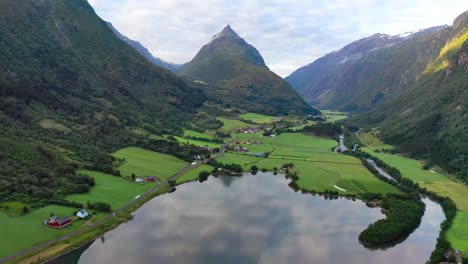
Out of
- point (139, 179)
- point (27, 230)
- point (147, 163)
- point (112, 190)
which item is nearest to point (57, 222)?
point (27, 230)

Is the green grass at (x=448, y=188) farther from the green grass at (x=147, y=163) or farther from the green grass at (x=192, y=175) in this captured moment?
the green grass at (x=147, y=163)

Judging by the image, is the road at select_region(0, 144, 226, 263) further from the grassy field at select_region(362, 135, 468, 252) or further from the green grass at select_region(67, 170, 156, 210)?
the grassy field at select_region(362, 135, 468, 252)

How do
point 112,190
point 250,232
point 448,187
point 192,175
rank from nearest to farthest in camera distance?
point 250,232 → point 112,190 → point 448,187 → point 192,175

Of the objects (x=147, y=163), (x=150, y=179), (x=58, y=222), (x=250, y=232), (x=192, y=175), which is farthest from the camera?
(x=147, y=163)

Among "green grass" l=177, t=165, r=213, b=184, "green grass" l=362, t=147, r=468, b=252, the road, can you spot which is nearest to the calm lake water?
the road

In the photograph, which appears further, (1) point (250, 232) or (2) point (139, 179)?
(2) point (139, 179)

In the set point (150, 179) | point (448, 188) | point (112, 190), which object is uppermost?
point (150, 179)

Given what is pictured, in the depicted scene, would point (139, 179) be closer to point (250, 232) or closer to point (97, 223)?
point (97, 223)
